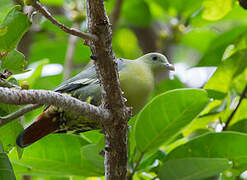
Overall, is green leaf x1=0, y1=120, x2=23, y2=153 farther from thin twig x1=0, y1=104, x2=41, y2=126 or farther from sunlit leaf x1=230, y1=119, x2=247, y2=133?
sunlit leaf x1=230, y1=119, x2=247, y2=133

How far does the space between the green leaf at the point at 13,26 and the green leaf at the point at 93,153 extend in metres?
0.67

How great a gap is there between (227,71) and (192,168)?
2.63 ft

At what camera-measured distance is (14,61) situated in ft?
5.83

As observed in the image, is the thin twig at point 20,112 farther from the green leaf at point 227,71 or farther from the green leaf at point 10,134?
the green leaf at point 227,71

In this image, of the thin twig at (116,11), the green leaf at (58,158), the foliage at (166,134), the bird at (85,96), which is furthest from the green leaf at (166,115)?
the thin twig at (116,11)

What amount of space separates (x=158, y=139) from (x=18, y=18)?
3.11ft

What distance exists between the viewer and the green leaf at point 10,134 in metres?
1.90

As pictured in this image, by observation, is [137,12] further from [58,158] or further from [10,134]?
[10,134]

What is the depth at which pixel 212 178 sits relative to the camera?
233 cm

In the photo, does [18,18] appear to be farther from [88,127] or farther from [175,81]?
[175,81]

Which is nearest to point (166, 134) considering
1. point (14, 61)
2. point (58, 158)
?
point (58, 158)

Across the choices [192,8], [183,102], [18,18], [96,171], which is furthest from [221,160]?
[192,8]

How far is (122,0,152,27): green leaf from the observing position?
151 inches

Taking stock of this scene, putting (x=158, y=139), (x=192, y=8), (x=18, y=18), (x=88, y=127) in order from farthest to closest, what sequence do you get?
(x=192, y=8)
(x=88, y=127)
(x=158, y=139)
(x=18, y=18)
